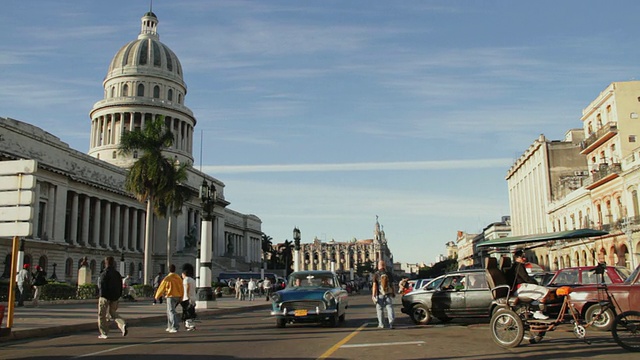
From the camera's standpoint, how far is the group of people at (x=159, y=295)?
1423 centimetres

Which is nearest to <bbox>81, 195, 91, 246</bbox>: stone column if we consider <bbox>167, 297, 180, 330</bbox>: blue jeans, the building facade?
the building facade

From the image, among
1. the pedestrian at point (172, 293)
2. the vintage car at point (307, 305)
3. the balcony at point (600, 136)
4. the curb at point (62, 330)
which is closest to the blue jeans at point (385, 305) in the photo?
the vintage car at point (307, 305)

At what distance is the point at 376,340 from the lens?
1293 cm

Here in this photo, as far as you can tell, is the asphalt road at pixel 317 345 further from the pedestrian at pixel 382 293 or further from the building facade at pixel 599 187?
the building facade at pixel 599 187

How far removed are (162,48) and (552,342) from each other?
323 ft

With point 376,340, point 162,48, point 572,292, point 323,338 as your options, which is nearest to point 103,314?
point 323,338

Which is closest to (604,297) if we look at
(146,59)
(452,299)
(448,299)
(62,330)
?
(452,299)

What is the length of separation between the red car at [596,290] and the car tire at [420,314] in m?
3.82

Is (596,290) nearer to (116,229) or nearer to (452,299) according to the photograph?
(452,299)

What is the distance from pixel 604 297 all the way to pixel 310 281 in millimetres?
8189

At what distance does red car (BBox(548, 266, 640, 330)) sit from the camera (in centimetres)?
1330

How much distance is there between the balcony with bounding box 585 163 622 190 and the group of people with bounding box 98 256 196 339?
111 ft

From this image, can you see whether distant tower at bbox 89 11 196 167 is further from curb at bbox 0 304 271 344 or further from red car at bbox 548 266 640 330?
red car at bbox 548 266 640 330

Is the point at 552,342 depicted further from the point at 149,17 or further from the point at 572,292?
the point at 149,17
